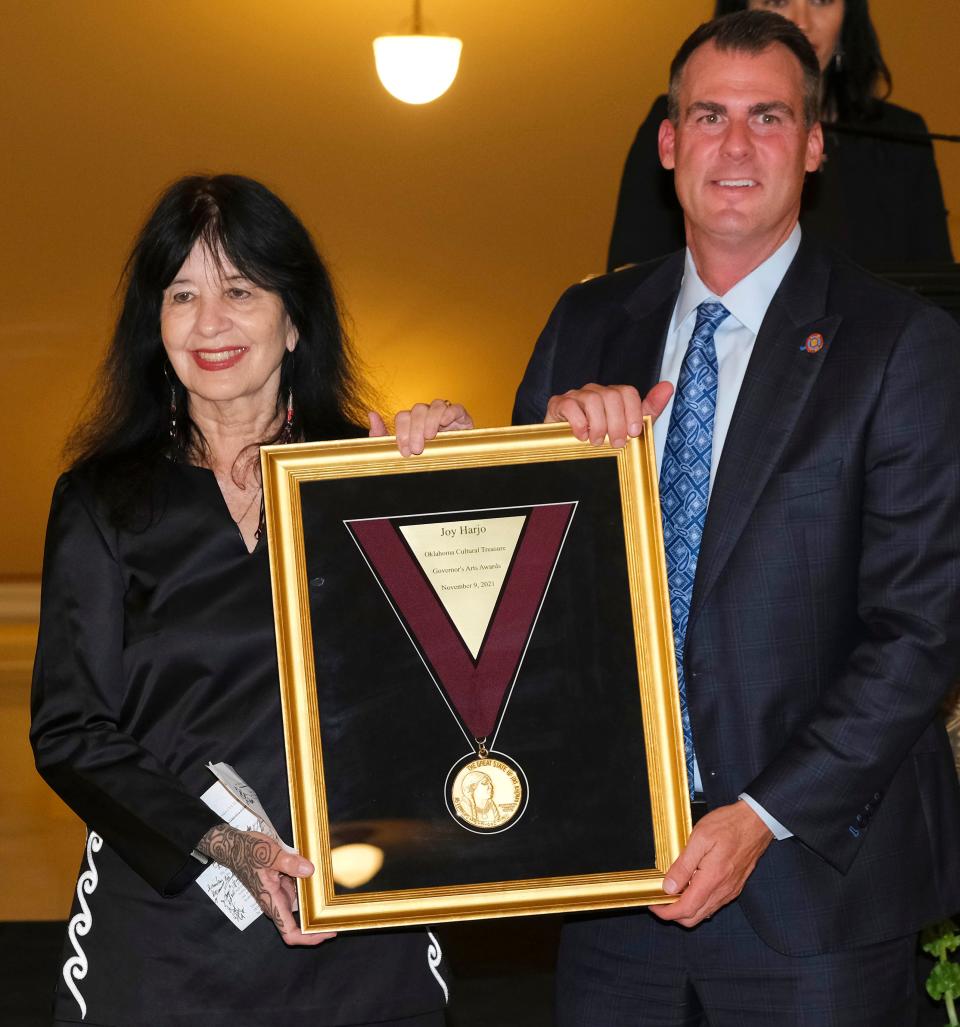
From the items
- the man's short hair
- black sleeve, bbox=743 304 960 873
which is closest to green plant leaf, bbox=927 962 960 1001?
black sleeve, bbox=743 304 960 873

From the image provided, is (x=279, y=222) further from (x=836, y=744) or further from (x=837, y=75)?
(x=837, y=75)

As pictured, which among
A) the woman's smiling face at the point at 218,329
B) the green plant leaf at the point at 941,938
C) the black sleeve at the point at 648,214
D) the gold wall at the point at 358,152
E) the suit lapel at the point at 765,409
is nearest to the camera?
the suit lapel at the point at 765,409

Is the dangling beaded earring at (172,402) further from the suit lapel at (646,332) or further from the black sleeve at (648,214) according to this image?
the black sleeve at (648,214)

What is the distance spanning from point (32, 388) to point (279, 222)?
5.75 m

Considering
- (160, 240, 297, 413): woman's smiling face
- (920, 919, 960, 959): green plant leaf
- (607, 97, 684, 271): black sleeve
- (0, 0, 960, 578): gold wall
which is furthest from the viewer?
(0, 0, 960, 578): gold wall

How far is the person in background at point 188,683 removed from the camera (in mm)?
1704

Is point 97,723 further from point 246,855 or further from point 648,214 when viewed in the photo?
point 648,214

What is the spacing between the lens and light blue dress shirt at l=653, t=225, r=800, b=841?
72.7 inches

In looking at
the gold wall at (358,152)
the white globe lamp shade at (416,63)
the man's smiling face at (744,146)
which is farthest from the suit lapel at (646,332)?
the gold wall at (358,152)

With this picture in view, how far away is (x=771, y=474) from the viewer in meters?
1.76

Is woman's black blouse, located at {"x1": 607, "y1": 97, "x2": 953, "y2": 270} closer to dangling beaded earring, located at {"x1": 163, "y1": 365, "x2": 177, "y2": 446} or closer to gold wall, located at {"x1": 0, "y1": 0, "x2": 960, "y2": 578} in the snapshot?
dangling beaded earring, located at {"x1": 163, "y1": 365, "x2": 177, "y2": 446}

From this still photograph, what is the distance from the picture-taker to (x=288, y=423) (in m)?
1.97

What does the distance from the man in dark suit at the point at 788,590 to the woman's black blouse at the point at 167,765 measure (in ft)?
1.20

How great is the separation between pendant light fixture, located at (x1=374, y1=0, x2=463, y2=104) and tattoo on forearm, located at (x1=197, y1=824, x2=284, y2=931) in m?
5.43
